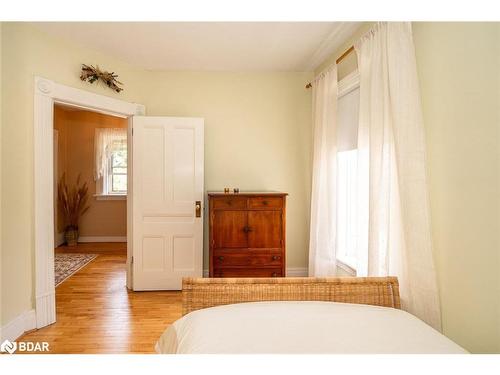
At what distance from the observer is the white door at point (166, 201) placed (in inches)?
141

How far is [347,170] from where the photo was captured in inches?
122

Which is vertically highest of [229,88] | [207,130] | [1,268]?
[229,88]

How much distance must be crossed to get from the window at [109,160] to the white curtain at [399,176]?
536 centimetres

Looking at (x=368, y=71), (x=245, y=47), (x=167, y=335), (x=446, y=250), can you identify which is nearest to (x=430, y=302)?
(x=446, y=250)

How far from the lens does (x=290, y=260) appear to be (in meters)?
4.02

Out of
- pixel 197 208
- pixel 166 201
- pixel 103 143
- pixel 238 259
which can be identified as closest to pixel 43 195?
pixel 166 201

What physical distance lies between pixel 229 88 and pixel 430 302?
10.5ft

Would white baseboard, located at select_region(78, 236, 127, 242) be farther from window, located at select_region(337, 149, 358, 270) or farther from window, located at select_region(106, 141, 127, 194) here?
window, located at select_region(337, 149, 358, 270)

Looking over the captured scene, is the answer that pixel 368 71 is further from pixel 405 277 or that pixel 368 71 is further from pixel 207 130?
pixel 207 130

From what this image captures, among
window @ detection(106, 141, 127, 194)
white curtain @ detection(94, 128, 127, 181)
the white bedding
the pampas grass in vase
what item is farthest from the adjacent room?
white curtain @ detection(94, 128, 127, 181)

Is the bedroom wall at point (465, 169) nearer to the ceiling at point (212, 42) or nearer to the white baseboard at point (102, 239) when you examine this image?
the ceiling at point (212, 42)

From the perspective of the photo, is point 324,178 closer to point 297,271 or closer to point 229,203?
point 229,203

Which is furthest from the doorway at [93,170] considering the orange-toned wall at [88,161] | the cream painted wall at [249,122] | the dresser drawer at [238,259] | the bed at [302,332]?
the bed at [302,332]

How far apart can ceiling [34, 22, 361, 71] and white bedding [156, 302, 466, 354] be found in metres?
2.43
